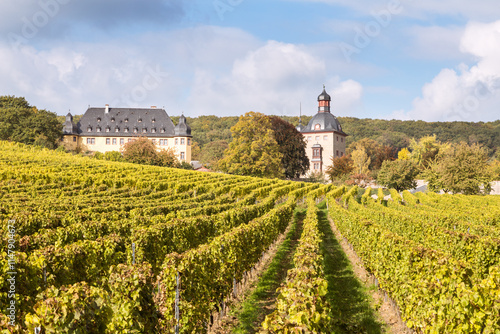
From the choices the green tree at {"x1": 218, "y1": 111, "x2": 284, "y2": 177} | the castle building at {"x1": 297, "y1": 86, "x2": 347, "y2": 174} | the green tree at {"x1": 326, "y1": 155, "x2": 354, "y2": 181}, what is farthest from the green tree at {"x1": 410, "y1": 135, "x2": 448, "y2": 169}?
the green tree at {"x1": 218, "y1": 111, "x2": 284, "y2": 177}

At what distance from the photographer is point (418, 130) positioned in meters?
120

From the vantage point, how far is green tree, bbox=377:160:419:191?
183 feet

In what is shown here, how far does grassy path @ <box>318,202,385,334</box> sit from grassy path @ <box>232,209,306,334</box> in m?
1.53

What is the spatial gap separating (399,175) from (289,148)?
18.4 m

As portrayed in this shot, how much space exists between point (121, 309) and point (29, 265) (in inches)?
112

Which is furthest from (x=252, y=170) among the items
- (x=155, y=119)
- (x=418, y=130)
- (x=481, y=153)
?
(x=418, y=130)

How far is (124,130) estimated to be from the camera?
8500 cm

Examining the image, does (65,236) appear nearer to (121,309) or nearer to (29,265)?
(29,265)

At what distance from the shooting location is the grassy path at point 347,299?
345 inches

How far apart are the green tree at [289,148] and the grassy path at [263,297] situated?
162 ft

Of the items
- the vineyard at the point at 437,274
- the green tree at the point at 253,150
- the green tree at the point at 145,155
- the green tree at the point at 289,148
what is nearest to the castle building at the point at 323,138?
the green tree at the point at 289,148

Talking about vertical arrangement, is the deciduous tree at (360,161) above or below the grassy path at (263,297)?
above

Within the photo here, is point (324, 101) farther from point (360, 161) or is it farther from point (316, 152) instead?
point (360, 161)

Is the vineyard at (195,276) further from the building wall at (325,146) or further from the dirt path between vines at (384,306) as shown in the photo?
the building wall at (325,146)
